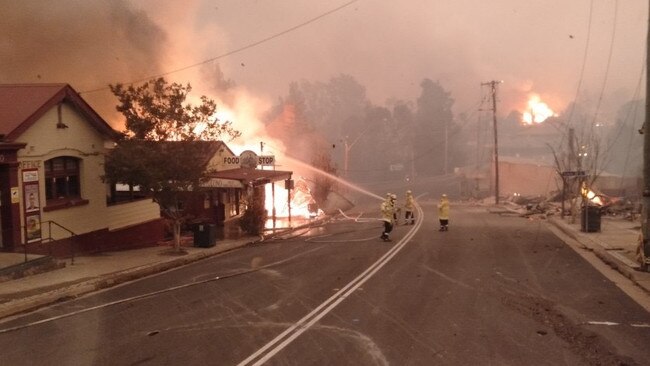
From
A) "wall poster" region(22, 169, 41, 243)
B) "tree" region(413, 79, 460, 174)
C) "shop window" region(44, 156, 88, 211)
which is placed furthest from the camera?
"tree" region(413, 79, 460, 174)

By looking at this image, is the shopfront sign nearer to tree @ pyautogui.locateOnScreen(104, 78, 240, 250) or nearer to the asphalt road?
tree @ pyautogui.locateOnScreen(104, 78, 240, 250)

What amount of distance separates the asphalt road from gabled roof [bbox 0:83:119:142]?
4.96m

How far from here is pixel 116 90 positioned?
14953 millimetres

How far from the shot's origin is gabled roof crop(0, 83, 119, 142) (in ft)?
43.7

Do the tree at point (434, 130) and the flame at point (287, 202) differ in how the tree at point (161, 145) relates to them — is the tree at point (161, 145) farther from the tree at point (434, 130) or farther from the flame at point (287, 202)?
the tree at point (434, 130)

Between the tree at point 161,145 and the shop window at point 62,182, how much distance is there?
1.19 metres

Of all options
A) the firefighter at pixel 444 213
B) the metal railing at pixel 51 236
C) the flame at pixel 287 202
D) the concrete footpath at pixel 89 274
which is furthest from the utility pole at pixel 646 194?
the flame at pixel 287 202

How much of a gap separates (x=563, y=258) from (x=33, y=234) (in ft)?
42.1

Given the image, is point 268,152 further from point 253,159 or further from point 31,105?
point 31,105

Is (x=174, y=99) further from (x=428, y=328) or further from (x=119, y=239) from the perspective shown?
(x=428, y=328)

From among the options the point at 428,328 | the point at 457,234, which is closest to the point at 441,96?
Answer: the point at 457,234

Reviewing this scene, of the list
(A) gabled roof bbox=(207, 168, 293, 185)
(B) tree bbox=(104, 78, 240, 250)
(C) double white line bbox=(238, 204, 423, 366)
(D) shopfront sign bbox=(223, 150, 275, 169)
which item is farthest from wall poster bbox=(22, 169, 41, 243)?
(D) shopfront sign bbox=(223, 150, 275, 169)

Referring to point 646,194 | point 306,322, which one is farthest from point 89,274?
point 646,194

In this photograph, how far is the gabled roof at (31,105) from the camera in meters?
13.3
